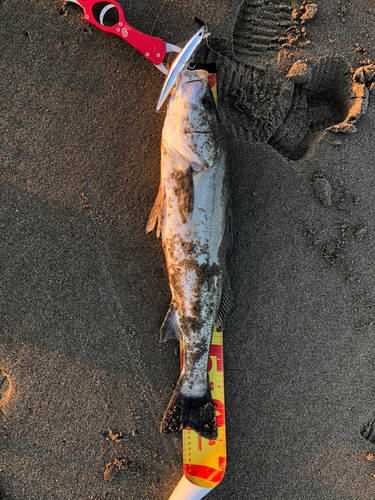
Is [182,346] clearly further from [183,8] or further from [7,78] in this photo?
[183,8]

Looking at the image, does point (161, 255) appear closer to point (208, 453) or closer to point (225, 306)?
point (225, 306)

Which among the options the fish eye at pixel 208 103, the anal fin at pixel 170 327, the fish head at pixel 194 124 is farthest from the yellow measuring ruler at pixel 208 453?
the fish eye at pixel 208 103

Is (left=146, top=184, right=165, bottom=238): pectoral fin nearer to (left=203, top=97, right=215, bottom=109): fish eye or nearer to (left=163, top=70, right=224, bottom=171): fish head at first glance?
(left=163, top=70, right=224, bottom=171): fish head

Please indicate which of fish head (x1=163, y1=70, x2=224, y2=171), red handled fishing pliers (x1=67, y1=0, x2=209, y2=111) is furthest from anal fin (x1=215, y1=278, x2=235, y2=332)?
red handled fishing pliers (x1=67, y1=0, x2=209, y2=111)

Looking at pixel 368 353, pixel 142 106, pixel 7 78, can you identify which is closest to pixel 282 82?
pixel 142 106

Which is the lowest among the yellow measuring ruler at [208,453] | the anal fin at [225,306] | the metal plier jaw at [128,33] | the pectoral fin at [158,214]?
the yellow measuring ruler at [208,453]

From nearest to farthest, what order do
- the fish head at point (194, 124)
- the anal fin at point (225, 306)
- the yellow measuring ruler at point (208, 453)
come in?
the fish head at point (194, 124) < the yellow measuring ruler at point (208, 453) < the anal fin at point (225, 306)

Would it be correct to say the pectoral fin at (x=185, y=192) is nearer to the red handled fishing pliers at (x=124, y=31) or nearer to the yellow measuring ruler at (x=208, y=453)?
the red handled fishing pliers at (x=124, y=31)
